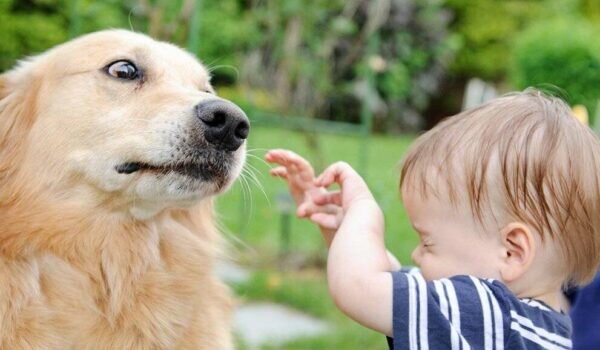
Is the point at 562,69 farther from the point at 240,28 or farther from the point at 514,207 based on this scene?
the point at 240,28

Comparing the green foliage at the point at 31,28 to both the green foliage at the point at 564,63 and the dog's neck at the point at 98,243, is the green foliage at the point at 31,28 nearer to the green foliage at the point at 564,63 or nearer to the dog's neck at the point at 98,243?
the green foliage at the point at 564,63

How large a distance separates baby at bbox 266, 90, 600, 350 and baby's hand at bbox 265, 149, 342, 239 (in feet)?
0.88

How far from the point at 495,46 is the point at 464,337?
18.1 metres

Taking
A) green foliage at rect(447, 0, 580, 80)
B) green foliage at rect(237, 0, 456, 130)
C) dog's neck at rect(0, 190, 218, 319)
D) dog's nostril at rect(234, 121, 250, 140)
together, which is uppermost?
dog's nostril at rect(234, 121, 250, 140)

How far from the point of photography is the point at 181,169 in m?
2.25

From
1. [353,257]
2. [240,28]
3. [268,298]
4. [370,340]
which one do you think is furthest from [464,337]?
[240,28]

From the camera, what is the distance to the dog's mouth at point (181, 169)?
2.25 meters

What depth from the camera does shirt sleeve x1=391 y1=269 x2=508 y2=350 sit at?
1.79 m

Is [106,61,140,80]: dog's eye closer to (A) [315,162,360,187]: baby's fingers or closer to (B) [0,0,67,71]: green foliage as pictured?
(A) [315,162,360,187]: baby's fingers

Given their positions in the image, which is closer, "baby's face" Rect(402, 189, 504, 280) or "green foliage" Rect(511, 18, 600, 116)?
"baby's face" Rect(402, 189, 504, 280)

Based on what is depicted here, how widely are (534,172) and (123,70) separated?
1.30 metres

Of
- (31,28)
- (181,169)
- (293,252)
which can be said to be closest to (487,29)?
(31,28)

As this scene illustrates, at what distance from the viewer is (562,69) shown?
5.21 m

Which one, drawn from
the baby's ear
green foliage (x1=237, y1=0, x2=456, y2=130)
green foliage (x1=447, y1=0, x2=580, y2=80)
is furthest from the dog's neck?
green foliage (x1=447, y1=0, x2=580, y2=80)
